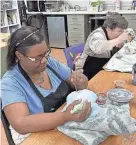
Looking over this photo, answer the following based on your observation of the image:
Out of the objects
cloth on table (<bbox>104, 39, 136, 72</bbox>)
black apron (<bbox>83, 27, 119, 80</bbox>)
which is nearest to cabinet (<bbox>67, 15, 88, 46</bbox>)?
black apron (<bbox>83, 27, 119, 80</bbox>)

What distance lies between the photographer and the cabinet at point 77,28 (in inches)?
195

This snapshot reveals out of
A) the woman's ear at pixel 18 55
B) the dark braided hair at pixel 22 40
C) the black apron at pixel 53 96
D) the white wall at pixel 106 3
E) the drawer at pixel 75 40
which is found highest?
the white wall at pixel 106 3

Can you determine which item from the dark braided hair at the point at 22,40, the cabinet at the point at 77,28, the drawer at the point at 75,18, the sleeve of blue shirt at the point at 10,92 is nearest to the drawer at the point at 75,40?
the cabinet at the point at 77,28

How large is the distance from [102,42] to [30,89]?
0.95m

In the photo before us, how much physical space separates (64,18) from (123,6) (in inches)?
55.1

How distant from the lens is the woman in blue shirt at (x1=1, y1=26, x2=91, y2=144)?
1.00 meters

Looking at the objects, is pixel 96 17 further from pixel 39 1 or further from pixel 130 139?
pixel 130 139

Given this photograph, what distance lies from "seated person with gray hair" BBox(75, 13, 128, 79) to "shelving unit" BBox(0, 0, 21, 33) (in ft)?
10.4

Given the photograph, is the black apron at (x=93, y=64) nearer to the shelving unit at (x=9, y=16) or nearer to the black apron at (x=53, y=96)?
the black apron at (x=53, y=96)

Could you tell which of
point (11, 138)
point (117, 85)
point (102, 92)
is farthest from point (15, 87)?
point (117, 85)

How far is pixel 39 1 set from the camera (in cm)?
544

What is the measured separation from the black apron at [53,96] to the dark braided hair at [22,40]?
0.10m

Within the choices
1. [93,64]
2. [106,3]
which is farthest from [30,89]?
[106,3]

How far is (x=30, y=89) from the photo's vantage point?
3.92ft
